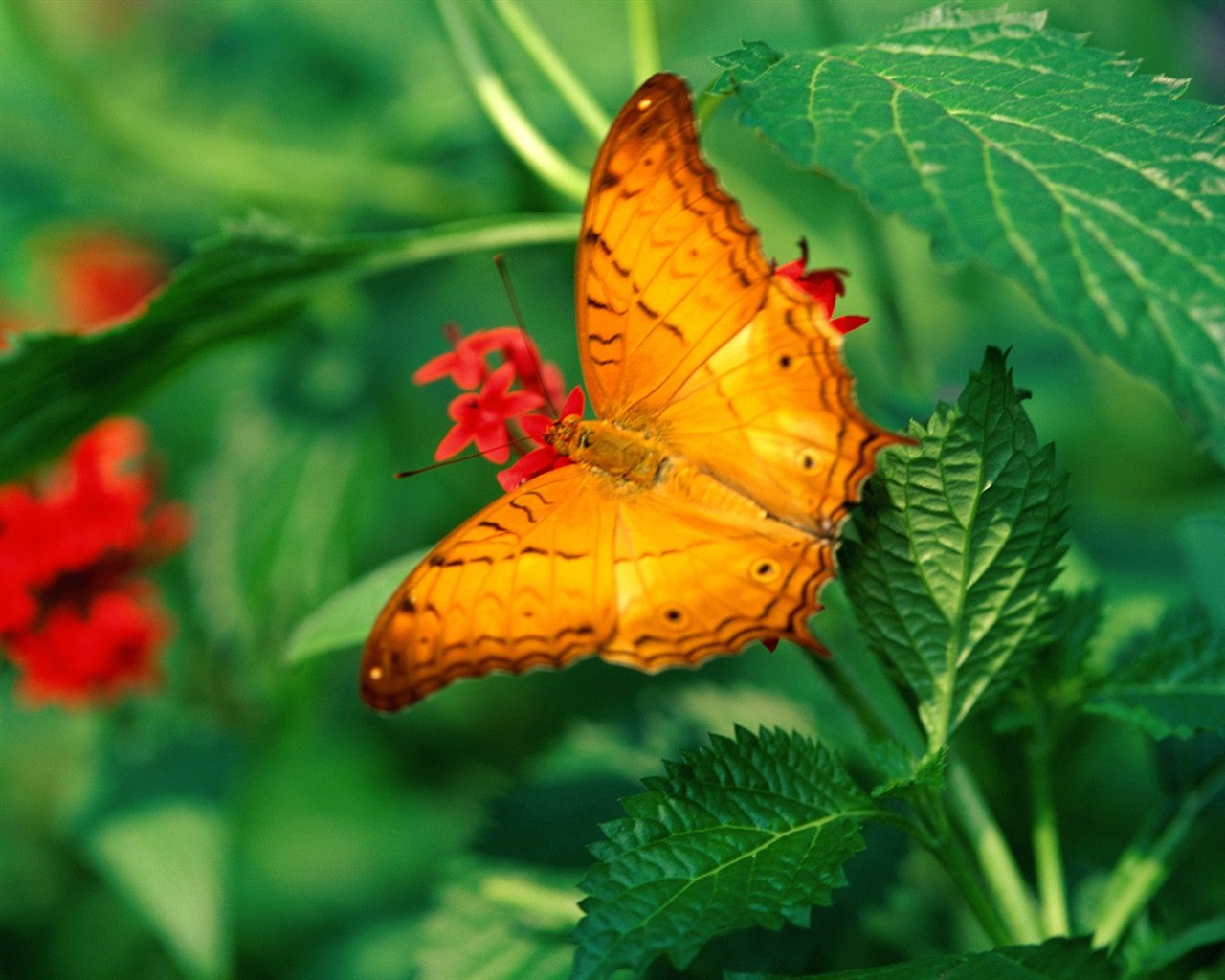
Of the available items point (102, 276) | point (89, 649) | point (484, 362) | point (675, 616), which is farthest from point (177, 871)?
point (102, 276)

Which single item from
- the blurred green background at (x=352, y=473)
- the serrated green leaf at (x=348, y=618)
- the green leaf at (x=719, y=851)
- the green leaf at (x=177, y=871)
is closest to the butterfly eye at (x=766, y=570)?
the green leaf at (x=719, y=851)

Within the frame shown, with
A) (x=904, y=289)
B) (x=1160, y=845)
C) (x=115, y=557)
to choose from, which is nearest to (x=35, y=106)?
(x=115, y=557)

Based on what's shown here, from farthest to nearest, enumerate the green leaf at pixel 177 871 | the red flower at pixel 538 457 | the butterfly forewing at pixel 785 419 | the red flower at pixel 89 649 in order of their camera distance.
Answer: the red flower at pixel 89 649
the green leaf at pixel 177 871
the red flower at pixel 538 457
the butterfly forewing at pixel 785 419

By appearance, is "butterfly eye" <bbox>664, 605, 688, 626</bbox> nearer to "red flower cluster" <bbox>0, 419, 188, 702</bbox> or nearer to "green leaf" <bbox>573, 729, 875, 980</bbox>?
"green leaf" <bbox>573, 729, 875, 980</bbox>

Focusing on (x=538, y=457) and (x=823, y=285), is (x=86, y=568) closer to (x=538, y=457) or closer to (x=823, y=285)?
(x=538, y=457)

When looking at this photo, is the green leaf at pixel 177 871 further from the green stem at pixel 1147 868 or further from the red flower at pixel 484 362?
the green stem at pixel 1147 868

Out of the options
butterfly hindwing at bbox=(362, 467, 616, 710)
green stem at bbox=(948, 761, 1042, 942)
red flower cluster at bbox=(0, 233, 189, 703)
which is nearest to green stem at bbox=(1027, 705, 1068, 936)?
green stem at bbox=(948, 761, 1042, 942)
